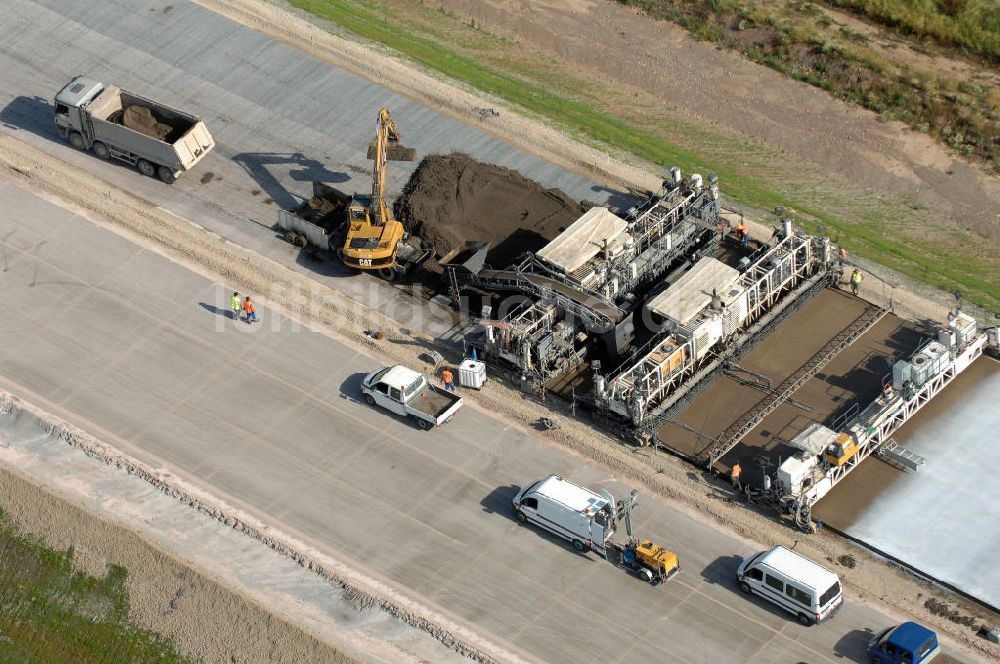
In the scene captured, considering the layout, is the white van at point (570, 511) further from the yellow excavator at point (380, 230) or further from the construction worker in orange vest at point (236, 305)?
the construction worker in orange vest at point (236, 305)

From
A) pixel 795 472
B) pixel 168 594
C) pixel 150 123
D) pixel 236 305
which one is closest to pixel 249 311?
pixel 236 305

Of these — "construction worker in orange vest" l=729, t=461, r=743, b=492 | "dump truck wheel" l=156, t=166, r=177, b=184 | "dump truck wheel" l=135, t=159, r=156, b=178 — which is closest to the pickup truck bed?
"construction worker in orange vest" l=729, t=461, r=743, b=492

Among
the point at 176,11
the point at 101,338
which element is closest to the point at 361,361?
the point at 101,338

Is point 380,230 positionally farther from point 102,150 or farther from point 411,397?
point 102,150

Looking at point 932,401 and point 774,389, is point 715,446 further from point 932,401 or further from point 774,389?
point 932,401

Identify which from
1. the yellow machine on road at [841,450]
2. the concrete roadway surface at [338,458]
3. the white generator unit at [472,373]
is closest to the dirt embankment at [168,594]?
the concrete roadway surface at [338,458]

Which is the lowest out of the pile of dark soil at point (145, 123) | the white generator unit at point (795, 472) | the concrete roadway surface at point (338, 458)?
the concrete roadway surface at point (338, 458)
